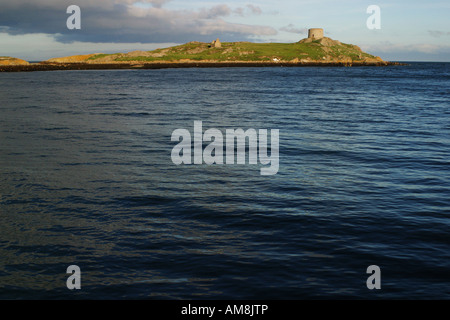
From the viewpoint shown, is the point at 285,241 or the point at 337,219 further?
the point at 337,219

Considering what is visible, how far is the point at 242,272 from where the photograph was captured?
9.38 metres

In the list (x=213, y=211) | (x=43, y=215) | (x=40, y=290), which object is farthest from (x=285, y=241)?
(x=43, y=215)

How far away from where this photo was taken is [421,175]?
17.5 meters

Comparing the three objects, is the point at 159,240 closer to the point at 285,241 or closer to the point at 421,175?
the point at 285,241

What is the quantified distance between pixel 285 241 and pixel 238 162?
9.20 metres

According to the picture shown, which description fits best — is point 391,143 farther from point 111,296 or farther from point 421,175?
point 111,296

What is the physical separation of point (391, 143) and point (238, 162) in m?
10.1
